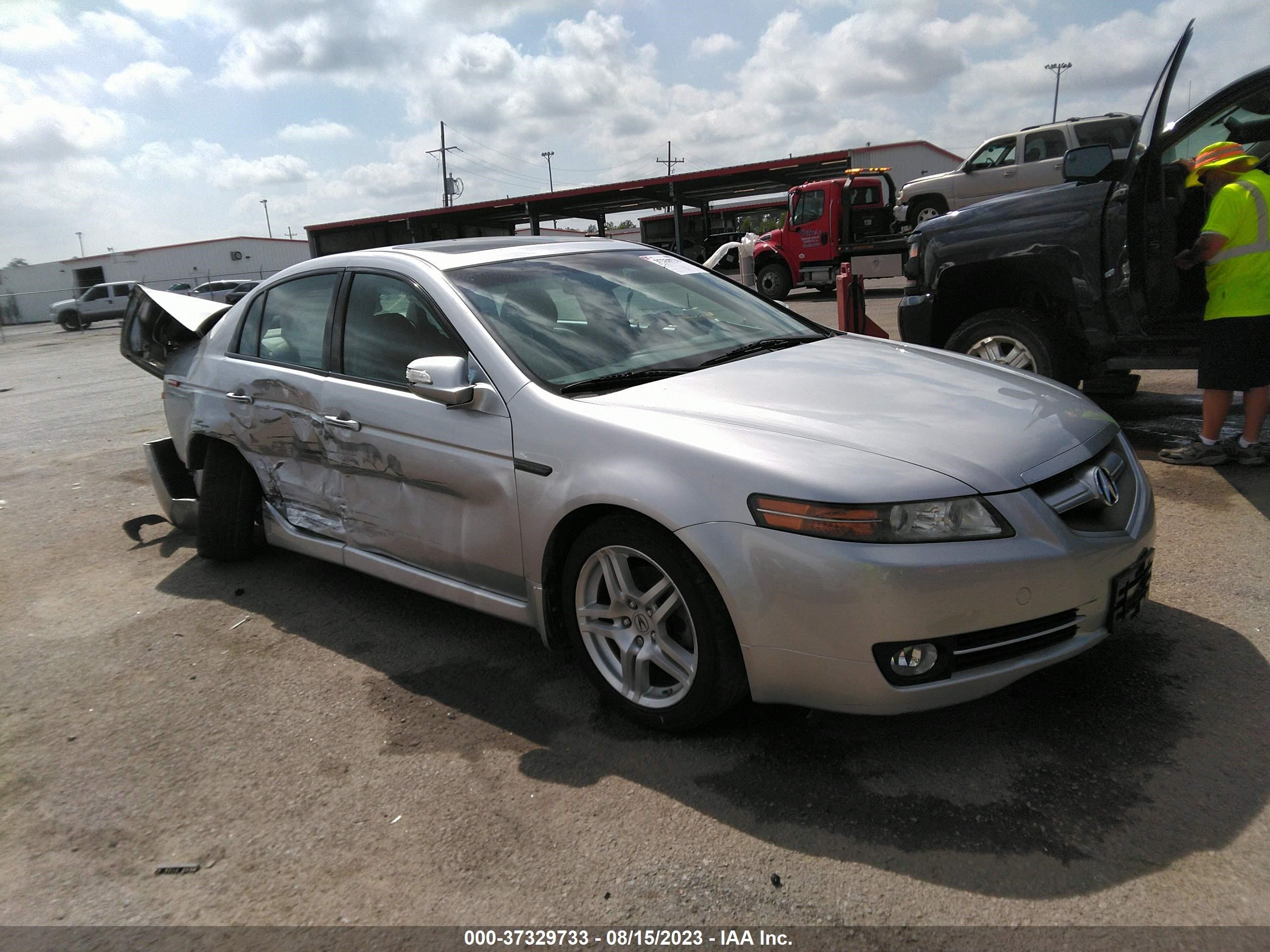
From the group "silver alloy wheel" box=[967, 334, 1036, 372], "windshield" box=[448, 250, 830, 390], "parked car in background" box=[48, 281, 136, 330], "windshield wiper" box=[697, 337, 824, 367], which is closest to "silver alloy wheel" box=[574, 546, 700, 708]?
"windshield" box=[448, 250, 830, 390]

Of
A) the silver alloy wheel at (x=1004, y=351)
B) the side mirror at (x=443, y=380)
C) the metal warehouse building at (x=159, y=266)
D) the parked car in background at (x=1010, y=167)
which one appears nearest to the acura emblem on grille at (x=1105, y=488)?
the side mirror at (x=443, y=380)

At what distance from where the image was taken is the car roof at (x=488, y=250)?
3.82 m

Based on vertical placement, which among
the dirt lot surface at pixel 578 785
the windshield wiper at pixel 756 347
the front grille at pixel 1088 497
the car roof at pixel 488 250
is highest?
the car roof at pixel 488 250

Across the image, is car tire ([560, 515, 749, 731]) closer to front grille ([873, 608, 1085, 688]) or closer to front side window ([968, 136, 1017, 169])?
front grille ([873, 608, 1085, 688])

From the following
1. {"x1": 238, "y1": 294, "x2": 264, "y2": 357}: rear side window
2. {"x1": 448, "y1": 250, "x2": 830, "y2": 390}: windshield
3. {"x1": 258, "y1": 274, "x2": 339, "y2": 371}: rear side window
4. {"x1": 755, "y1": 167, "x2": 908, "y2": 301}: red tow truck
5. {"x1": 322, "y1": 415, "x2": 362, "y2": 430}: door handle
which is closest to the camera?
{"x1": 448, "y1": 250, "x2": 830, "y2": 390}: windshield

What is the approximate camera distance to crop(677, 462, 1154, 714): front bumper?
2443 millimetres

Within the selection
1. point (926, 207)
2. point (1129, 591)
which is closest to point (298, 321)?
point (1129, 591)

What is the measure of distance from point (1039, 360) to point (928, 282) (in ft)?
3.37

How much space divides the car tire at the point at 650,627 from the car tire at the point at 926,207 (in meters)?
19.4

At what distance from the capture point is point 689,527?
8.68 feet

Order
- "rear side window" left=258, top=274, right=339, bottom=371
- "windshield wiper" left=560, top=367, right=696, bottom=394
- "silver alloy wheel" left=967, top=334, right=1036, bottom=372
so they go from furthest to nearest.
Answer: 1. "silver alloy wheel" left=967, top=334, right=1036, bottom=372
2. "rear side window" left=258, top=274, right=339, bottom=371
3. "windshield wiper" left=560, top=367, right=696, bottom=394

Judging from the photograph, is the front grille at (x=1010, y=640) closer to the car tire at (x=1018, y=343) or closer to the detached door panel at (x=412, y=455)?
the detached door panel at (x=412, y=455)

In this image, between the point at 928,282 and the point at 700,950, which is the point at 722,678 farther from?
the point at 928,282

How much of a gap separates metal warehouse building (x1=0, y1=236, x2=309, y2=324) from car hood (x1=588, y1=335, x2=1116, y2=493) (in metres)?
59.2
